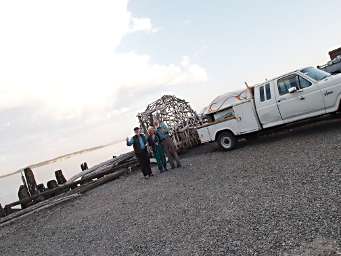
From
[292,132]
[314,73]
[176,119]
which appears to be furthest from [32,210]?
[314,73]

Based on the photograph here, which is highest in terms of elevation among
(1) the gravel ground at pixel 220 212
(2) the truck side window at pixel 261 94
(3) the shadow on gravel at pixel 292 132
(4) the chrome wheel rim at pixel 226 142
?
(2) the truck side window at pixel 261 94

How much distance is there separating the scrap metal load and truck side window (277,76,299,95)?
588 centimetres

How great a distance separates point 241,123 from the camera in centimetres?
1226

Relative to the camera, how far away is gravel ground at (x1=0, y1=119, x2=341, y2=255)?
4.67 meters

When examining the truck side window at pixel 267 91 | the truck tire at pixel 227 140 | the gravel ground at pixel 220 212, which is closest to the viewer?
the gravel ground at pixel 220 212

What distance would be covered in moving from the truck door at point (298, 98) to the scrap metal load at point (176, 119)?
5.92 metres

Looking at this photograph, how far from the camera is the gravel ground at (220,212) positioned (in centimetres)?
467

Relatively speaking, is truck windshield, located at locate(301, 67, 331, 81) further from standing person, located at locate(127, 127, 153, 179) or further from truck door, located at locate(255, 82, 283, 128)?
standing person, located at locate(127, 127, 153, 179)

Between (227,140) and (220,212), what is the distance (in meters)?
6.86

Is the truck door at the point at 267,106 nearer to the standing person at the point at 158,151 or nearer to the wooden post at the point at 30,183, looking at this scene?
the standing person at the point at 158,151

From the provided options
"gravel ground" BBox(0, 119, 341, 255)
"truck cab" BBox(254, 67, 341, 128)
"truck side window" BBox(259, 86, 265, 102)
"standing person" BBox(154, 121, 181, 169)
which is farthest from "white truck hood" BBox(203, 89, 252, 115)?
"standing person" BBox(154, 121, 181, 169)

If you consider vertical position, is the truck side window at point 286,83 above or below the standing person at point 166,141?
above

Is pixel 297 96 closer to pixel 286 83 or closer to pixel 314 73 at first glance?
pixel 286 83

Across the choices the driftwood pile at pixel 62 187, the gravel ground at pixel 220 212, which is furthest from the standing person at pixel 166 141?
the driftwood pile at pixel 62 187
